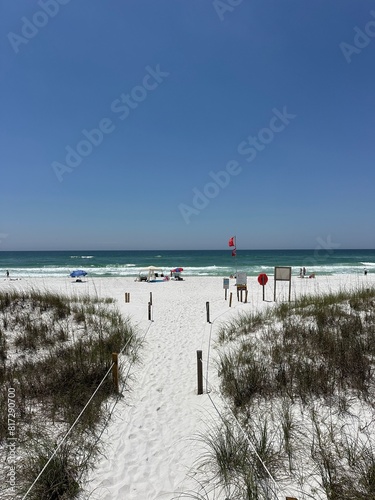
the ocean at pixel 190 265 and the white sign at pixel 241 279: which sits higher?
the white sign at pixel 241 279

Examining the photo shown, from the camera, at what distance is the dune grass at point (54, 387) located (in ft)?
10.7

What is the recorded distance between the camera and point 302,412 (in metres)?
4.30

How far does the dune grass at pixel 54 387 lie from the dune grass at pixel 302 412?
176 cm

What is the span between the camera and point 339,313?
833 cm

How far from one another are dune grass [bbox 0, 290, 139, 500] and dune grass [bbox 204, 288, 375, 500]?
69.2 inches

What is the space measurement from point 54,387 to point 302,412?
166 inches

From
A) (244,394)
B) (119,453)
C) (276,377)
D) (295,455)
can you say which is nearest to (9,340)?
(119,453)

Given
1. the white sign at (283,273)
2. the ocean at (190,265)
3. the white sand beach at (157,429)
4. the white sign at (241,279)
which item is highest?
the white sign at (283,273)

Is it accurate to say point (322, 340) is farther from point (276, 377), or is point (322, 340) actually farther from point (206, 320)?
point (206, 320)

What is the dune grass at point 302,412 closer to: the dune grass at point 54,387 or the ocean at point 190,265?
the dune grass at point 54,387

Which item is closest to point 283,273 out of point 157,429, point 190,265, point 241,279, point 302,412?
point 241,279

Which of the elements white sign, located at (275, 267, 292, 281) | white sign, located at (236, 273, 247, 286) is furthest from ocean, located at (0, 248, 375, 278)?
white sign, located at (275, 267, 292, 281)

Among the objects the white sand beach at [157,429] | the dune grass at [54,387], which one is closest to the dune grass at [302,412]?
the white sand beach at [157,429]

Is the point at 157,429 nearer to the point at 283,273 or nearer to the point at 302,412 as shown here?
the point at 302,412
